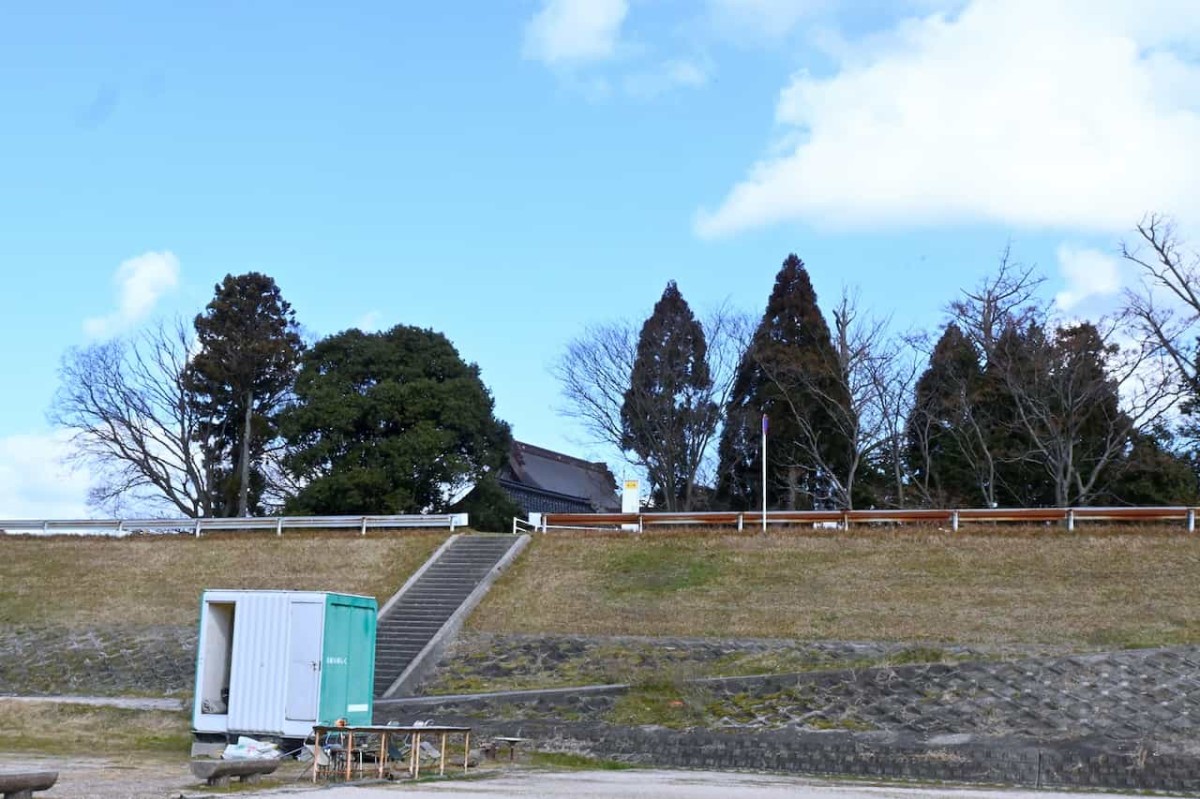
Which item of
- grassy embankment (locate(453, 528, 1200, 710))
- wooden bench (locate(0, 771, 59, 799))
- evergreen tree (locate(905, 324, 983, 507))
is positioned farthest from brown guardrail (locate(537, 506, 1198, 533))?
wooden bench (locate(0, 771, 59, 799))

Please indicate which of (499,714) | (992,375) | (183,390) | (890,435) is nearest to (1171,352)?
(992,375)

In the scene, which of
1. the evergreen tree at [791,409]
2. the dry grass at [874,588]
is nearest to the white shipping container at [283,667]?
the dry grass at [874,588]

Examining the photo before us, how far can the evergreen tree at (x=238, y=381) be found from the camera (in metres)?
47.7

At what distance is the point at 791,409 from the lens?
4334 cm

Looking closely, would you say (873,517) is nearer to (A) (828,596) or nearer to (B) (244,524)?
(A) (828,596)

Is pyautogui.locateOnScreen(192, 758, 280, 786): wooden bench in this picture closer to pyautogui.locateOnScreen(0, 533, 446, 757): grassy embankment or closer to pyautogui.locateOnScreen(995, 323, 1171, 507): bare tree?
pyautogui.locateOnScreen(0, 533, 446, 757): grassy embankment

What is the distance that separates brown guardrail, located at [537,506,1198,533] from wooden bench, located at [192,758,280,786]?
18468 mm

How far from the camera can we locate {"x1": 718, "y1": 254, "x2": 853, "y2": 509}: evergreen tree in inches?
1690

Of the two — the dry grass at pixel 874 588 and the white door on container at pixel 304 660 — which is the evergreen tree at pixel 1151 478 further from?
the white door on container at pixel 304 660

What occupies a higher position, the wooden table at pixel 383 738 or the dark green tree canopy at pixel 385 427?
the dark green tree canopy at pixel 385 427

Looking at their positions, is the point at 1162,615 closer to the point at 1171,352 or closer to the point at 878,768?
the point at 878,768

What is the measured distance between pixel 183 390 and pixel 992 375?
1147 inches

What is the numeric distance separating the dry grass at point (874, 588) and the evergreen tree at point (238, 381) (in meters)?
20.7

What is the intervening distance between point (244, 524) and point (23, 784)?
81.4 ft
